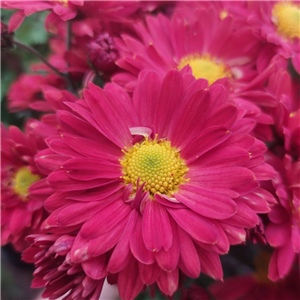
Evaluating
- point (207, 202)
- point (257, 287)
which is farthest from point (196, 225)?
point (257, 287)

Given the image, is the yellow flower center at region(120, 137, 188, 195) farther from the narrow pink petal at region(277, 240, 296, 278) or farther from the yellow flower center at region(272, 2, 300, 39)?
the yellow flower center at region(272, 2, 300, 39)

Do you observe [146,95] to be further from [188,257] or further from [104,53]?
[188,257]

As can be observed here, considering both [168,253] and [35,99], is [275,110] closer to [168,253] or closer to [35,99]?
[168,253]

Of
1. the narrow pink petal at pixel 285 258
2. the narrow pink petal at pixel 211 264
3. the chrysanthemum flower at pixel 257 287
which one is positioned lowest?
the chrysanthemum flower at pixel 257 287

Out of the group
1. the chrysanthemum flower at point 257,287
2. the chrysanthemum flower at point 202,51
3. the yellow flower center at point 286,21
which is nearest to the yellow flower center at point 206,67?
the chrysanthemum flower at point 202,51

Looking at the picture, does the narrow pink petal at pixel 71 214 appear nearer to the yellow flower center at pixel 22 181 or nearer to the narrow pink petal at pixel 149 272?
the narrow pink petal at pixel 149 272

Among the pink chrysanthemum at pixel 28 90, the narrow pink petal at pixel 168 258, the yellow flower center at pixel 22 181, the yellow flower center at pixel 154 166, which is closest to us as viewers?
the narrow pink petal at pixel 168 258

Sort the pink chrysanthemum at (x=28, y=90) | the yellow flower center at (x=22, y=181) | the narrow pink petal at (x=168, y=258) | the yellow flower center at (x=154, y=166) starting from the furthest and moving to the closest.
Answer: the pink chrysanthemum at (x=28, y=90) < the yellow flower center at (x=22, y=181) < the yellow flower center at (x=154, y=166) < the narrow pink petal at (x=168, y=258)
